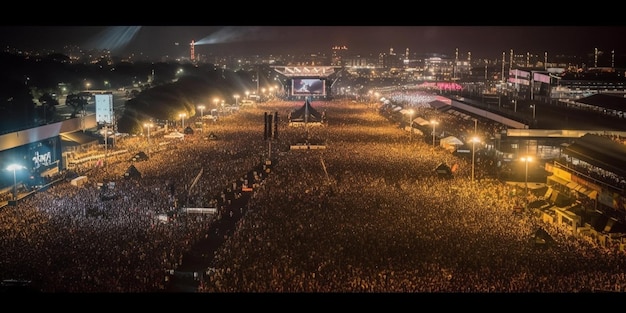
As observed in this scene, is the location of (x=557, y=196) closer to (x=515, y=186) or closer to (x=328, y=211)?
(x=515, y=186)

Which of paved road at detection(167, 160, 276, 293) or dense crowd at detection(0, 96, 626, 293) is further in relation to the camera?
paved road at detection(167, 160, 276, 293)

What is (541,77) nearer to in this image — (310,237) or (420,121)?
(420,121)

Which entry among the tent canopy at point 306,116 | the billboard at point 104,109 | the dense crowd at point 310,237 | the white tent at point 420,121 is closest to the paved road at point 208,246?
the dense crowd at point 310,237

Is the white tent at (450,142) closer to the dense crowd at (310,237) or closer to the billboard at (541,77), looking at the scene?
the dense crowd at (310,237)

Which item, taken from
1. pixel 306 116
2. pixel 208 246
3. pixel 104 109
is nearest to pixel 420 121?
pixel 306 116

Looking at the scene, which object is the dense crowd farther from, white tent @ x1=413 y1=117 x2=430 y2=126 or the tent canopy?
the tent canopy

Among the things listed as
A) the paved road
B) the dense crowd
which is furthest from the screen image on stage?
the paved road
